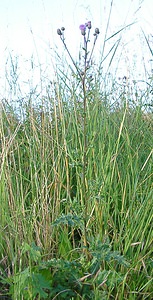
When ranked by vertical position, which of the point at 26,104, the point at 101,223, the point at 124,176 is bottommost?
the point at 101,223

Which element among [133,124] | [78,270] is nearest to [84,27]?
[78,270]

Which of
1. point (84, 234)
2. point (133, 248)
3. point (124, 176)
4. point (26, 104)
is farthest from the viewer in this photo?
point (26, 104)

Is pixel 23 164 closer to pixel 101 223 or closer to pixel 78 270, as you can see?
pixel 101 223

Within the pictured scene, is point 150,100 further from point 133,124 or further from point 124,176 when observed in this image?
point 124,176

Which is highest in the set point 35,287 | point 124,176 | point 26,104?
point 26,104

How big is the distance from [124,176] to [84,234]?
481mm

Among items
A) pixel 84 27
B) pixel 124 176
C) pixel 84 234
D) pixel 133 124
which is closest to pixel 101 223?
pixel 84 234

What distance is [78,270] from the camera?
135 centimetres

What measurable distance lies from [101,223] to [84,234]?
0.20 meters

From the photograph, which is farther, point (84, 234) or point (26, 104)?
point (26, 104)

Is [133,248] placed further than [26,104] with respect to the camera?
No

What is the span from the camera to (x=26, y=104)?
237cm

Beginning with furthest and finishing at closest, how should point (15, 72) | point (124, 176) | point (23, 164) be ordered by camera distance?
point (15, 72)
point (23, 164)
point (124, 176)

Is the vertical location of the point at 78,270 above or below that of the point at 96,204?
below
